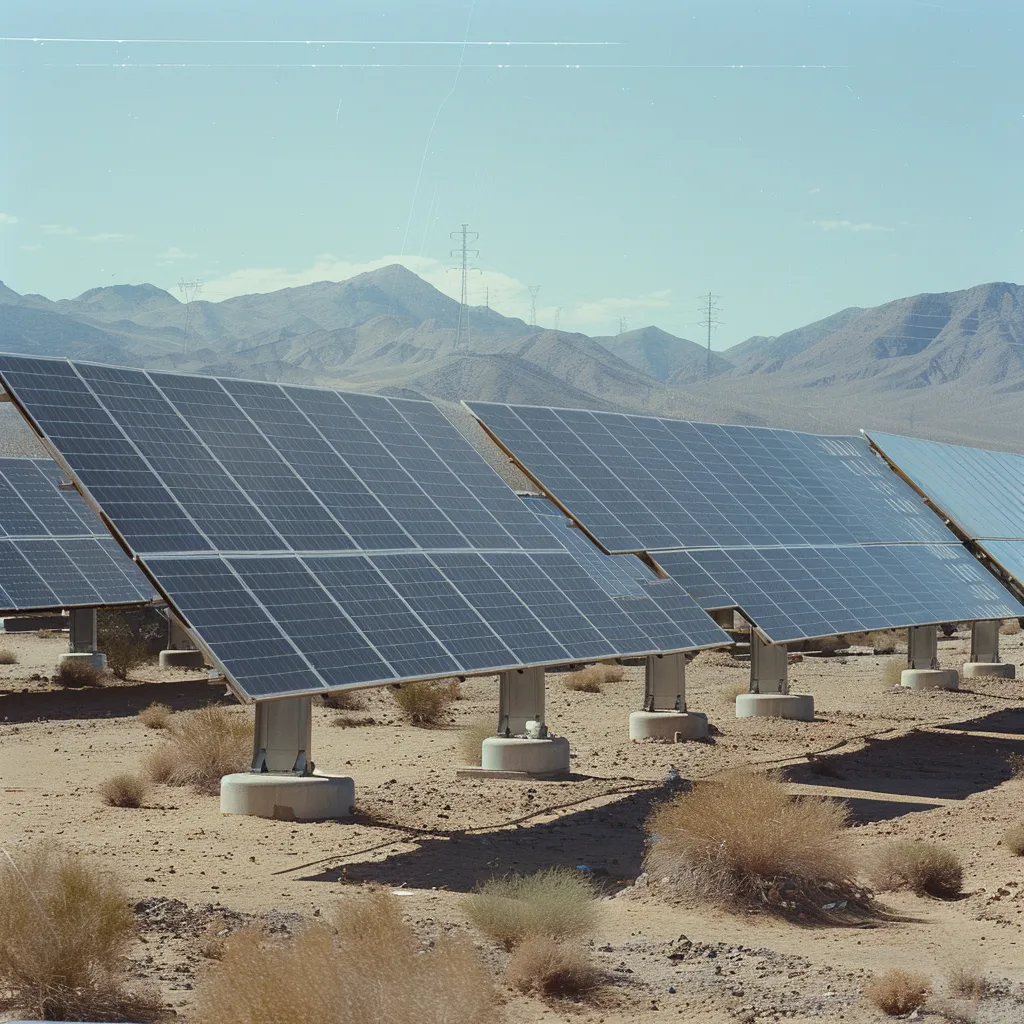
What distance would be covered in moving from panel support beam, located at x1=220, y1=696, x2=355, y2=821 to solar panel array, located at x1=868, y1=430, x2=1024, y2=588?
21922 mm

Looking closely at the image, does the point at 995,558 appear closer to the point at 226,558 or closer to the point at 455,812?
the point at 455,812

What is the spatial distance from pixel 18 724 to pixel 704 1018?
21.7 m

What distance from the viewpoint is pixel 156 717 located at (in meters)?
29.6

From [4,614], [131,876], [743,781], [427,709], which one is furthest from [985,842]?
[4,614]

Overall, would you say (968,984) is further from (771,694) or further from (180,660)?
(180,660)

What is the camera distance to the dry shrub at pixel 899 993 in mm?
10914

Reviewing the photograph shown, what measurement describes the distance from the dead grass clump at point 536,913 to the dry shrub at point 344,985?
7.13 ft

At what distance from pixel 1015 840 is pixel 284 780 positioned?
26.8 feet

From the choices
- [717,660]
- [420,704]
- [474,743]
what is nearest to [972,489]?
[717,660]

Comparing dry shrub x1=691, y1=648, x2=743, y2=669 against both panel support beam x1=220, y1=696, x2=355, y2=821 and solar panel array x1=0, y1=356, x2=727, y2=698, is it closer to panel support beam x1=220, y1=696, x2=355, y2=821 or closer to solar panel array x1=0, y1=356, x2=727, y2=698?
solar panel array x1=0, y1=356, x2=727, y2=698

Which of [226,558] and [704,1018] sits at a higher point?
[226,558]

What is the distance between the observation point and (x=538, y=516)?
2544 centimetres

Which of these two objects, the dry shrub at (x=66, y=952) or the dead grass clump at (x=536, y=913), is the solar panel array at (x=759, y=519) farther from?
the dry shrub at (x=66, y=952)

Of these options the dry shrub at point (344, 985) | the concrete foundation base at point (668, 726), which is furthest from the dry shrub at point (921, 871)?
the concrete foundation base at point (668, 726)
